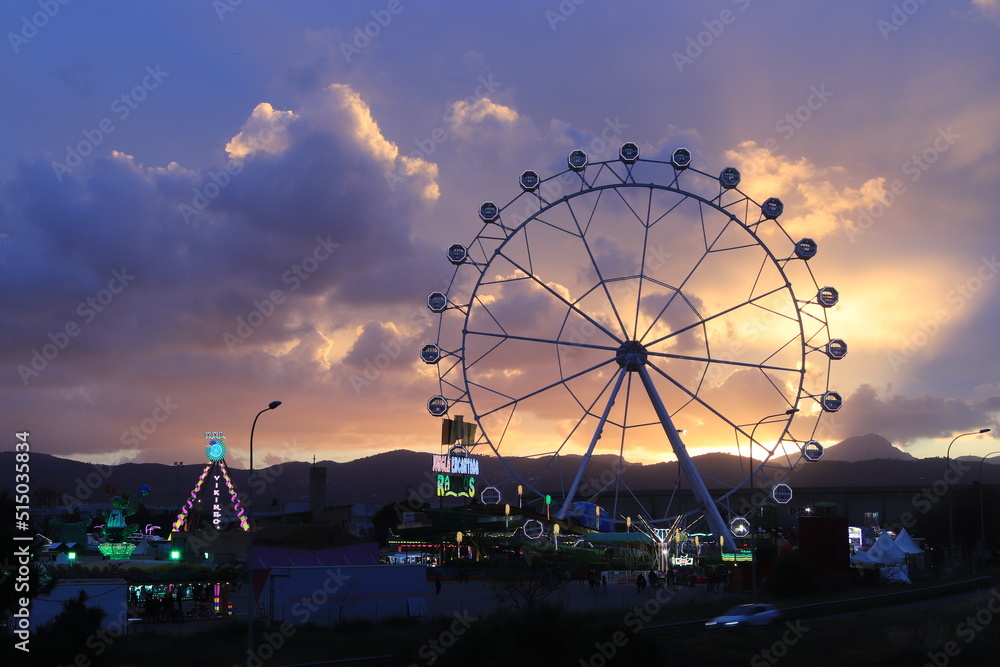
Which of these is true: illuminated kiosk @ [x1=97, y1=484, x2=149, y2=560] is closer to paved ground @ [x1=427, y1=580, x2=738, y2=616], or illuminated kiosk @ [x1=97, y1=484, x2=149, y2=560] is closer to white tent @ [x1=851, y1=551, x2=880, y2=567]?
paved ground @ [x1=427, y1=580, x2=738, y2=616]

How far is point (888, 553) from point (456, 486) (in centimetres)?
4091

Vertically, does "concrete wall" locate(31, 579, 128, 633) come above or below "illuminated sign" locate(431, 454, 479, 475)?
below

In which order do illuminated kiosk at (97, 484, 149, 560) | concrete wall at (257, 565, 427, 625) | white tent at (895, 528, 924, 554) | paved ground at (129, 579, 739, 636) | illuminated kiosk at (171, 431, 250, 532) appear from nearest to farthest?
concrete wall at (257, 565, 427, 625), paved ground at (129, 579, 739, 636), white tent at (895, 528, 924, 554), illuminated kiosk at (97, 484, 149, 560), illuminated kiosk at (171, 431, 250, 532)

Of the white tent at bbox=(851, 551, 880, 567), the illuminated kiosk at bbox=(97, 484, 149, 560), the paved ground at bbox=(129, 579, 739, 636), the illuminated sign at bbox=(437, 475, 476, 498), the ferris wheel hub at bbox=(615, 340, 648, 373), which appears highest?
the ferris wheel hub at bbox=(615, 340, 648, 373)

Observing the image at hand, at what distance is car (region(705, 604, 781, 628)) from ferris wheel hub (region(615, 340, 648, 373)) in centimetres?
2226

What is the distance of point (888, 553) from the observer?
210 feet

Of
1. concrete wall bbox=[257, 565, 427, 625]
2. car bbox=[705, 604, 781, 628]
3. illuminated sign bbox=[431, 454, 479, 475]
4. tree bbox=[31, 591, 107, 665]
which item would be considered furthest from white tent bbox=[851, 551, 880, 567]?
tree bbox=[31, 591, 107, 665]

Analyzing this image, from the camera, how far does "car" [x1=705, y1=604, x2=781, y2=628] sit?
35906mm

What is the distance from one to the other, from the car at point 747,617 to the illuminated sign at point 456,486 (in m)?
55.0

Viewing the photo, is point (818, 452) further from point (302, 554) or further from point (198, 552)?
point (198, 552)

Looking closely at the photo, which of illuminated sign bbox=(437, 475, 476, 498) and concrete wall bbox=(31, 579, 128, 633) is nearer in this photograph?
concrete wall bbox=(31, 579, 128, 633)

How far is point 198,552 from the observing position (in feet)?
241

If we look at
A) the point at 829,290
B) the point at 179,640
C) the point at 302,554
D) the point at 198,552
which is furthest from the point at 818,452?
the point at 198,552

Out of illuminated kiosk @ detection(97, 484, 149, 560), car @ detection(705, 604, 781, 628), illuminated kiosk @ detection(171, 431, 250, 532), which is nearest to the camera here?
car @ detection(705, 604, 781, 628)
